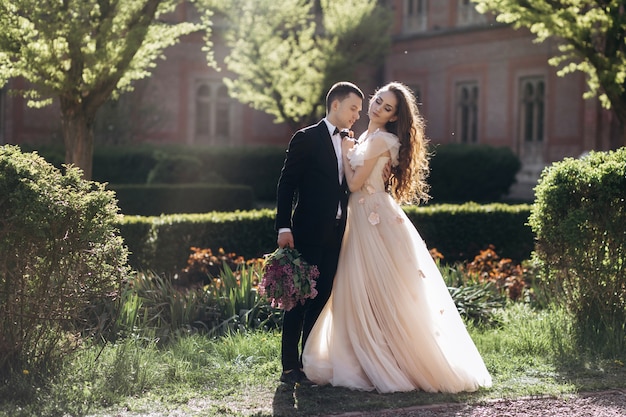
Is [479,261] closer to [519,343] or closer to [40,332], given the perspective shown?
[519,343]

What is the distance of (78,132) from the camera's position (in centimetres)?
1020

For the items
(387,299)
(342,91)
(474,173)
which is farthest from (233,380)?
(474,173)

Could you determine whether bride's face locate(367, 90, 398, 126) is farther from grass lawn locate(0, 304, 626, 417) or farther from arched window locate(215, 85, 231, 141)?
arched window locate(215, 85, 231, 141)

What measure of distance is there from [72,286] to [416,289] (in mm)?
2049

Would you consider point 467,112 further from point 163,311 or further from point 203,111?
point 163,311

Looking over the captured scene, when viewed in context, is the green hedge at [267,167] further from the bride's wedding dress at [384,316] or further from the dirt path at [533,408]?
→ the dirt path at [533,408]

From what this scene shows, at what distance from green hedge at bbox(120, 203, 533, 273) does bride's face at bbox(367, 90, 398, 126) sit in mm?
4046

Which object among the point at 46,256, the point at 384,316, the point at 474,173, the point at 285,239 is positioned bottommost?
the point at 384,316

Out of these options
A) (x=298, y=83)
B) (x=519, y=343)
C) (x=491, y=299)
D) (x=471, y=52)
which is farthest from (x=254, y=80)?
(x=519, y=343)

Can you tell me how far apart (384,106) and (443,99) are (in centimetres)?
2026

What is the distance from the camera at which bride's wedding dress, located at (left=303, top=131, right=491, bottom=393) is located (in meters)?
5.14

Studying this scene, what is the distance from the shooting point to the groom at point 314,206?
524cm

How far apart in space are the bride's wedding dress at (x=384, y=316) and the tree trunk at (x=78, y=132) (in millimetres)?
5614

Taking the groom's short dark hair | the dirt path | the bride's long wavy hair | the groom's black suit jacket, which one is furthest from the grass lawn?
the groom's short dark hair
